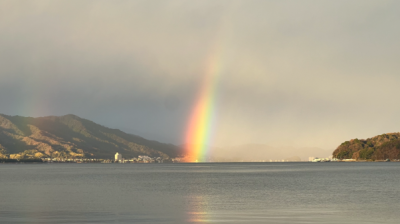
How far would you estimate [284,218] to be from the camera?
46156mm

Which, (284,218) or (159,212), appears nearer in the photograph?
(284,218)

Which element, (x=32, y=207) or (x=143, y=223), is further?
(x=32, y=207)

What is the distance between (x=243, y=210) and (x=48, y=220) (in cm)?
2274

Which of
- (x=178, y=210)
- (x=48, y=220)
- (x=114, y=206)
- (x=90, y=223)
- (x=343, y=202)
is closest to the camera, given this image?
(x=90, y=223)

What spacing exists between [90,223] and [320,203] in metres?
34.6

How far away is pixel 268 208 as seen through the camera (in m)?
57.8

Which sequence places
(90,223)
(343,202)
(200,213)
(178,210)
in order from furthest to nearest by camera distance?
1. (343,202)
2. (178,210)
3. (200,213)
4. (90,223)

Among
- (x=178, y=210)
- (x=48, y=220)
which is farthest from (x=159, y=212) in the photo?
(x=48, y=220)

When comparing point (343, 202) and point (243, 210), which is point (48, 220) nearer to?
point (243, 210)

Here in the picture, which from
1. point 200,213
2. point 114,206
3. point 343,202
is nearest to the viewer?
point 200,213

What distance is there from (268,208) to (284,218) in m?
11.7

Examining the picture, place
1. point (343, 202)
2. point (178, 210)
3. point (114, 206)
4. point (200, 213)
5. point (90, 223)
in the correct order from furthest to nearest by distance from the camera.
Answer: point (343, 202) → point (114, 206) → point (178, 210) → point (200, 213) → point (90, 223)

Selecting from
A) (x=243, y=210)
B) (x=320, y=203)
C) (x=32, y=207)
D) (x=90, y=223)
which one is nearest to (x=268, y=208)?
(x=243, y=210)

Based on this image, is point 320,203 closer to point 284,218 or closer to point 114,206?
point 284,218
